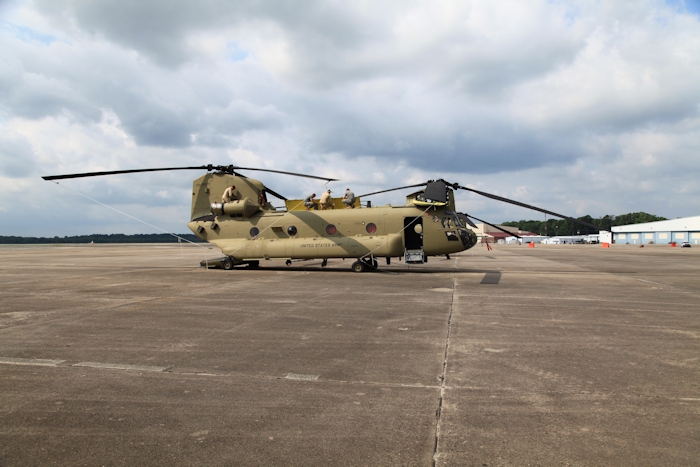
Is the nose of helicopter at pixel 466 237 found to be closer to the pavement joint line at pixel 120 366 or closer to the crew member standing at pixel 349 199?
the crew member standing at pixel 349 199

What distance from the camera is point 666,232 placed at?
311 ft

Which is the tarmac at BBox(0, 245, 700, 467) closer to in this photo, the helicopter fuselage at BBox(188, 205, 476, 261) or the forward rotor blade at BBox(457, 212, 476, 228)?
the helicopter fuselage at BBox(188, 205, 476, 261)

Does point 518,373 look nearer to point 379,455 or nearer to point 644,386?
point 644,386

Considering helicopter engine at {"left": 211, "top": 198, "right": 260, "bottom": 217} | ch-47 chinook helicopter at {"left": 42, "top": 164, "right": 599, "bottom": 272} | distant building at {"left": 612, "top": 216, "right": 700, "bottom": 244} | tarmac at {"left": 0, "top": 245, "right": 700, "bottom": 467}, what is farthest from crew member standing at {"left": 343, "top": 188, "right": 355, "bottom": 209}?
distant building at {"left": 612, "top": 216, "right": 700, "bottom": 244}

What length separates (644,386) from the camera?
4719 millimetres

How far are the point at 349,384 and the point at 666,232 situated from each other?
11551 centimetres

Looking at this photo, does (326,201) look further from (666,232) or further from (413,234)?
(666,232)

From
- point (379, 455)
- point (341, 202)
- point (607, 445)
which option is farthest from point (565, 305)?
A: point (341, 202)

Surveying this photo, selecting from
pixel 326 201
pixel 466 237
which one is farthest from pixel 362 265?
pixel 466 237

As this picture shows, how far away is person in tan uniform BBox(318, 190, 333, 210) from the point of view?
20609 millimetres

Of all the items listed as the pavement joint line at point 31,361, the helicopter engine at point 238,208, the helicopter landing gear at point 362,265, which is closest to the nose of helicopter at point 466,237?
the helicopter landing gear at point 362,265

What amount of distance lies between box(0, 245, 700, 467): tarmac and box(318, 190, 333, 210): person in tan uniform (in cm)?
1105

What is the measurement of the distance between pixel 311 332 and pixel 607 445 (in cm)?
489

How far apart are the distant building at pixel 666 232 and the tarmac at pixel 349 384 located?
93894mm
